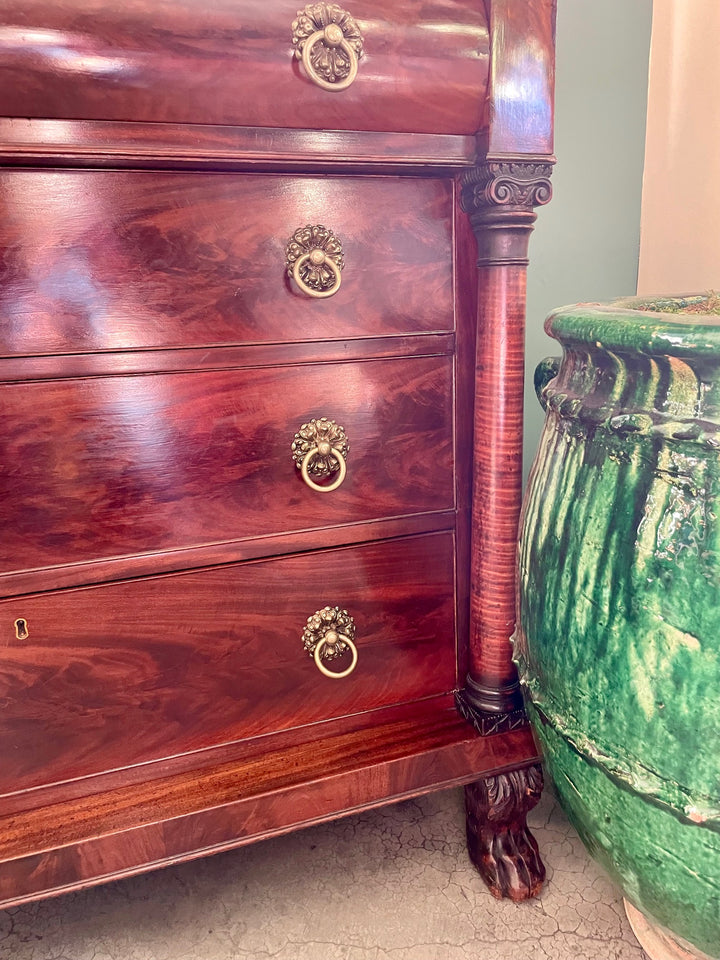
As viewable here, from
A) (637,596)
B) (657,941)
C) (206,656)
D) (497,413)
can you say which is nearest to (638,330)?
(637,596)

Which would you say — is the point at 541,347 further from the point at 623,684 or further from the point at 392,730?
the point at 623,684

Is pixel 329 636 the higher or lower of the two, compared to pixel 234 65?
lower

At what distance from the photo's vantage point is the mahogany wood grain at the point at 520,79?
671 mm

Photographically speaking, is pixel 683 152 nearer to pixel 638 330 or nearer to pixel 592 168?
pixel 592 168

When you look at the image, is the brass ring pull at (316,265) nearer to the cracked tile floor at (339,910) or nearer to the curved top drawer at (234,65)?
the curved top drawer at (234,65)

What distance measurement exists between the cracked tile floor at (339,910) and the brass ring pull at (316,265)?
0.68m

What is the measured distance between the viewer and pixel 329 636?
0.78m

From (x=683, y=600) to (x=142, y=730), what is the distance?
0.54 metres

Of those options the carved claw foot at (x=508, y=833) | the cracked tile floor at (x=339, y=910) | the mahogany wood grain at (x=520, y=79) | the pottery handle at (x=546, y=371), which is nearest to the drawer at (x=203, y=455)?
the pottery handle at (x=546, y=371)

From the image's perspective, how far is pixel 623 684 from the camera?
50 cm

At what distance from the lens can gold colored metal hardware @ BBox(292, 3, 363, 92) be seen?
0.62m

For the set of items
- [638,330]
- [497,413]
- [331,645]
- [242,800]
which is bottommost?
[242,800]

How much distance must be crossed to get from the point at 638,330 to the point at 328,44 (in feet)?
1.21

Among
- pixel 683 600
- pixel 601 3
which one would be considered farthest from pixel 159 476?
pixel 601 3
